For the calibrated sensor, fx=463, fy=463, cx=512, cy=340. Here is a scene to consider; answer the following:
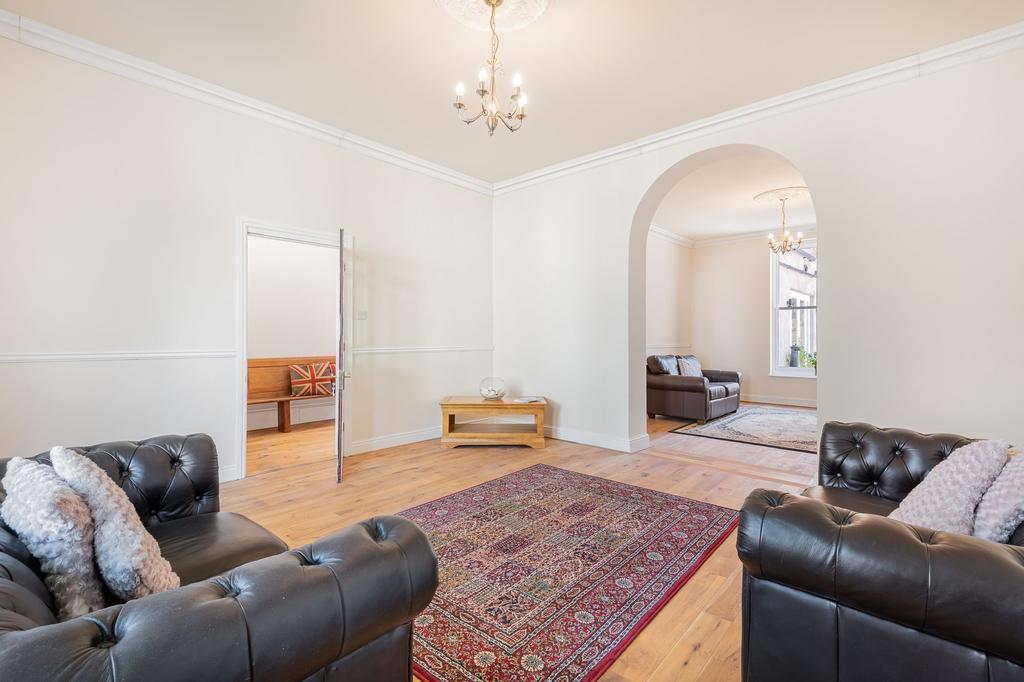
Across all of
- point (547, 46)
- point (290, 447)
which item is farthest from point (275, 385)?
point (547, 46)

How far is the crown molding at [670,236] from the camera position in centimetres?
793

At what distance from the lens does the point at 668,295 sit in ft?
27.7

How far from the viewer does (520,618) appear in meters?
1.93

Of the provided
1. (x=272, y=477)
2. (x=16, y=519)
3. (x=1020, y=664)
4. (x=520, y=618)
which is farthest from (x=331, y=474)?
(x=1020, y=664)

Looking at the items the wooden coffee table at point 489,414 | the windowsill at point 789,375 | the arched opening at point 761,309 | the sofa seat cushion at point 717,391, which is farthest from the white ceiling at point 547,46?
the windowsill at point 789,375

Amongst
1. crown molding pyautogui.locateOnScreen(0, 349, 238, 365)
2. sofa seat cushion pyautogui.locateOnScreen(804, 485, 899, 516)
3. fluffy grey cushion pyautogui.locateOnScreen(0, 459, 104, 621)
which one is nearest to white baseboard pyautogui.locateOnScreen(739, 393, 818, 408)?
sofa seat cushion pyautogui.locateOnScreen(804, 485, 899, 516)

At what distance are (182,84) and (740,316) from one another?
27.6 feet

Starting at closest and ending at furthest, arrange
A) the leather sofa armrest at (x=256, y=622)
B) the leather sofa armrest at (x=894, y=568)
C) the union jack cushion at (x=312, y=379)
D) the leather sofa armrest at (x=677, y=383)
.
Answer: the leather sofa armrest at (x=256, y=622) < the leather sofa armrest at (x=894, y=568) < the union jack cushion at (x=312, y=379) < the leather sofa armrest at (x=677, y=383)

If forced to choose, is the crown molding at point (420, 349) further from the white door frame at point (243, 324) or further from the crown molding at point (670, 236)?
the crown molding at point (670, 236)

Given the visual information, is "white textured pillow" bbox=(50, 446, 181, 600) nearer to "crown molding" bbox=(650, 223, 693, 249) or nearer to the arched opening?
the arched opening

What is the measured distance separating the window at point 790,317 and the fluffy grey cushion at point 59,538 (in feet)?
29.4

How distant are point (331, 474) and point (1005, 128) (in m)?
5.34

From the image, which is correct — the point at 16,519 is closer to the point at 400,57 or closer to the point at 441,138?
the point at 400,57

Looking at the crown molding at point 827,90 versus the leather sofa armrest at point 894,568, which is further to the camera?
the crown molding at point 827,90
